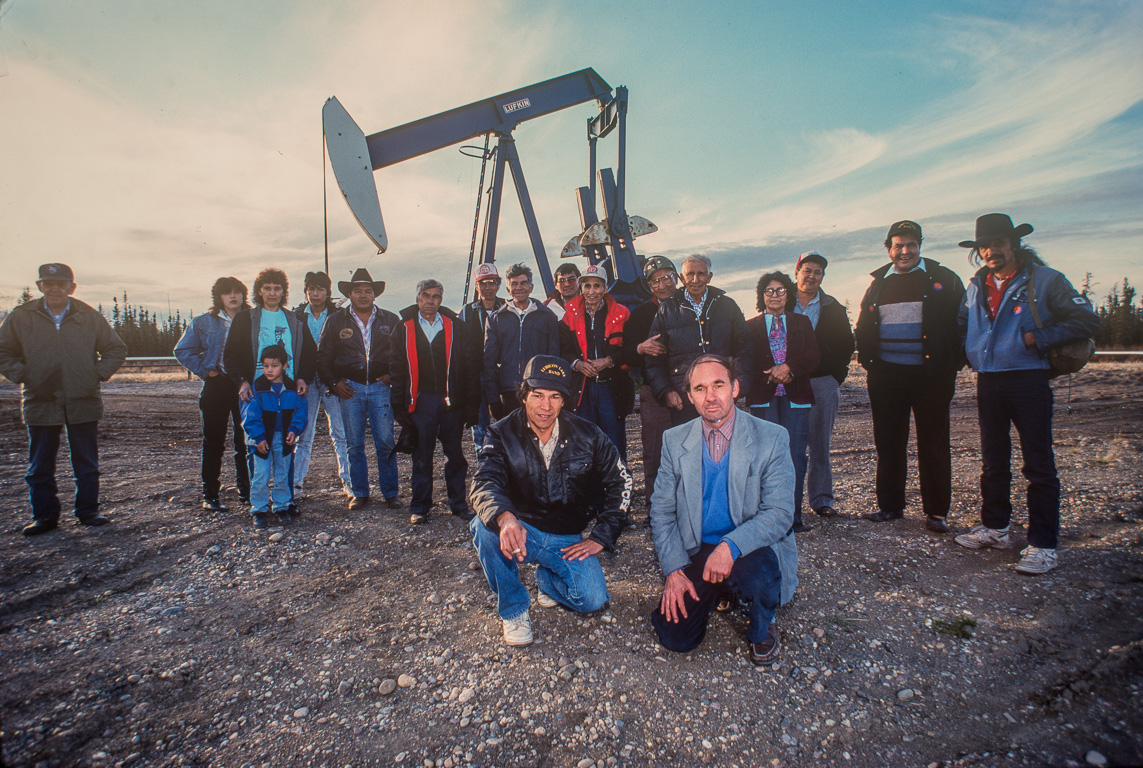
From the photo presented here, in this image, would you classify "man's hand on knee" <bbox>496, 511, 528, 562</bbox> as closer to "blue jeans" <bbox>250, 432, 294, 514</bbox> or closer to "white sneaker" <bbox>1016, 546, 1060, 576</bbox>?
"blue jeans" <bbox>250, 432, 294, 514</bbox>

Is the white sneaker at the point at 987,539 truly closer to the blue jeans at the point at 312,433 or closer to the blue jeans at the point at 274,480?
the blue jeans at the point at 312,433

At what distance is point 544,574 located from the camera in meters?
3.10

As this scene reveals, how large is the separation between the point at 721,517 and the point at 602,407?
219cm

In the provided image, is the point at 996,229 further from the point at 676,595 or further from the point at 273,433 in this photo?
the point at 273,433

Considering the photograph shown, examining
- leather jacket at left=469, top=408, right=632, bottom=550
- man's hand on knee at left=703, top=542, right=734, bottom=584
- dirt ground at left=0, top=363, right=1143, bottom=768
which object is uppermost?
leather jacket at left=469, top=408, right=632, bottom=550

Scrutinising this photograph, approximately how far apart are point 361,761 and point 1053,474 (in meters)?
4.21

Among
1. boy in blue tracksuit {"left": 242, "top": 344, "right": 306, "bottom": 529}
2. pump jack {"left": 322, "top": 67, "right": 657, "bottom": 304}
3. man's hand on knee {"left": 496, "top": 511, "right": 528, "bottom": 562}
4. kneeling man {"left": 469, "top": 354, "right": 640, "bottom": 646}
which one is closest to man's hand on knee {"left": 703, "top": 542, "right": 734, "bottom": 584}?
kneeling man {"left": 469, "top": 354, "right": 640, "bottom": 646}

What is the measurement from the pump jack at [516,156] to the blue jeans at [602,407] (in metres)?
4.21

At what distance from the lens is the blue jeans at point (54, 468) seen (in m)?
4.33

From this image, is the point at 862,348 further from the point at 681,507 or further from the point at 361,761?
the point at 361,761

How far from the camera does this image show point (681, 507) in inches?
107

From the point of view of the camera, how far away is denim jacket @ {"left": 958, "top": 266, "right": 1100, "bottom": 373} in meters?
3.28

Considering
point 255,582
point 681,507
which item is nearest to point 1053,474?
point 681,507

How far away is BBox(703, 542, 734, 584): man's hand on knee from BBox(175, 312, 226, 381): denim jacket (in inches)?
186
